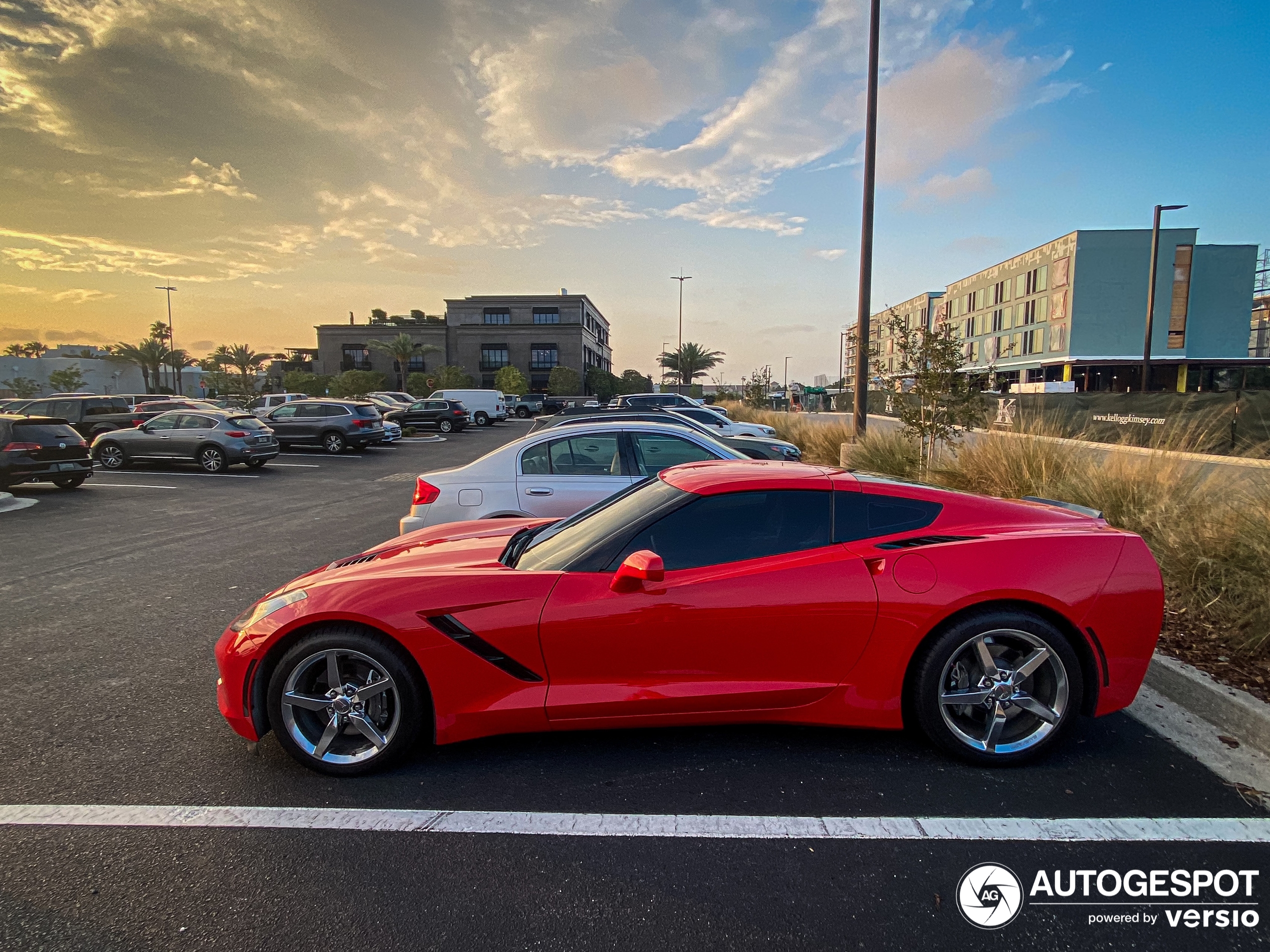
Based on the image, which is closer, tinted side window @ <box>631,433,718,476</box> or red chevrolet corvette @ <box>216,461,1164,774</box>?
red chevrolet corvette @ <box>216,461,1164,774</box>

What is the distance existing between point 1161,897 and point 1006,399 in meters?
16.3

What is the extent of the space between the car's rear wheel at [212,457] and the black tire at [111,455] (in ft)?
6.54

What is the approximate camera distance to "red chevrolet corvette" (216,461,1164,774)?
2.94 meters

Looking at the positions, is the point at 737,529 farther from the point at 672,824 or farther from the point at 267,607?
the point at 267,607

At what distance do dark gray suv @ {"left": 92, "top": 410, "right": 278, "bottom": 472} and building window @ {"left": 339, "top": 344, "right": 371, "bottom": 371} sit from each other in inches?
2743

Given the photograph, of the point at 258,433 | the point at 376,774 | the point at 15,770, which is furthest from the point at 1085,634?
the point at 258,433

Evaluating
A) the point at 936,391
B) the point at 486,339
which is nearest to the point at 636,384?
the point at 486,339

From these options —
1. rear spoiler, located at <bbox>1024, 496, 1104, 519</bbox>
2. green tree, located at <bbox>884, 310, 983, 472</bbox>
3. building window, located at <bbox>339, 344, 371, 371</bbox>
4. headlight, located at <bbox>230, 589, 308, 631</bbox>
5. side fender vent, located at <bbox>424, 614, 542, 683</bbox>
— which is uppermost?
building window, located at <bbox>339, 344, 371, 371</bbox>

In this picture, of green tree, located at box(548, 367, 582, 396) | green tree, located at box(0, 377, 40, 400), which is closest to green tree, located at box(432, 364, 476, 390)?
green tree, located at box(548, 367, 582, 396)

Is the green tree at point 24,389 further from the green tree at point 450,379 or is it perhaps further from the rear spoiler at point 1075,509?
the rear spoiler at point 1075,509

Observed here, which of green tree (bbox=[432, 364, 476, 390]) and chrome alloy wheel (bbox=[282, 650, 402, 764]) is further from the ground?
green tree (bbox=[432, 364, 476, 390])

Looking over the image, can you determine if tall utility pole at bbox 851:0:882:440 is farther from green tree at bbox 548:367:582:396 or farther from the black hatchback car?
green tree at bbox 548:367:582:396

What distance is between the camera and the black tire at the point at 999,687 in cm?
298

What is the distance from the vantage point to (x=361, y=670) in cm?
305
